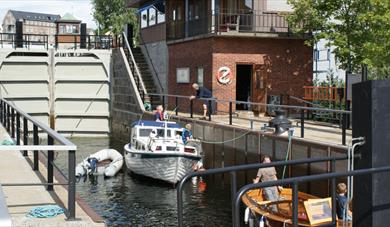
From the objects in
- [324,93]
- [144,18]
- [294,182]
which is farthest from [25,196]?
[144,18]

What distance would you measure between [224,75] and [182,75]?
4316 millimetres

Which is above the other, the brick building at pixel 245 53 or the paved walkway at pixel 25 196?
the brick building at pixel 245 53

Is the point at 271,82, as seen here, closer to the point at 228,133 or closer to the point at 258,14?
the point at 258,14

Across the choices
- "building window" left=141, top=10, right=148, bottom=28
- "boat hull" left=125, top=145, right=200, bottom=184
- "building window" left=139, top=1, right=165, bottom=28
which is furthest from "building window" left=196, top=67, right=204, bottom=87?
"building window" left=141, top=10, right=148, bottom=28

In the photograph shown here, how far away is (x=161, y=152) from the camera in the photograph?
65.5ft

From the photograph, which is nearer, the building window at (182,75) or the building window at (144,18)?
the building window at (182,75)

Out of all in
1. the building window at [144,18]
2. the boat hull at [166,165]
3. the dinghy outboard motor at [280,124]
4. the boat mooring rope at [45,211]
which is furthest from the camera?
the building window at [144,18]

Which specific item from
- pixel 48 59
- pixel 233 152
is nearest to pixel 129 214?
pixel 233 152

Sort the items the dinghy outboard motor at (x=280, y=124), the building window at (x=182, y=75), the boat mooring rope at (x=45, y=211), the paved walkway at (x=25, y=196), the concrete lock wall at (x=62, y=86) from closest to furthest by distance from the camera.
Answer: the paved walkway at (x=25, y=196), the boat mooring rope at (x=45, y=211), the dinghy outboard motor at (x=280, y=124), the building window at (x=182, y=75), the concrete lock wall at (x=62, y=86)

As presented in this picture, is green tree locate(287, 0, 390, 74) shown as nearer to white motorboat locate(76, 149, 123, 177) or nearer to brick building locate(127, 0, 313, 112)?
brick building locate(127, 0, 313, 112)

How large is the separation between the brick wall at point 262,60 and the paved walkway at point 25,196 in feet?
49.9

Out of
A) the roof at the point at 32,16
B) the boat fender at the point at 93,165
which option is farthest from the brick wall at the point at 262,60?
the roof at the point at 32,16

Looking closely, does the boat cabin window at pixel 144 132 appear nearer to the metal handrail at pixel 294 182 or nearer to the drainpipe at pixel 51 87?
the drainpipe at pixel 51 87

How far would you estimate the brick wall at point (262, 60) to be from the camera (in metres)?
25.8
